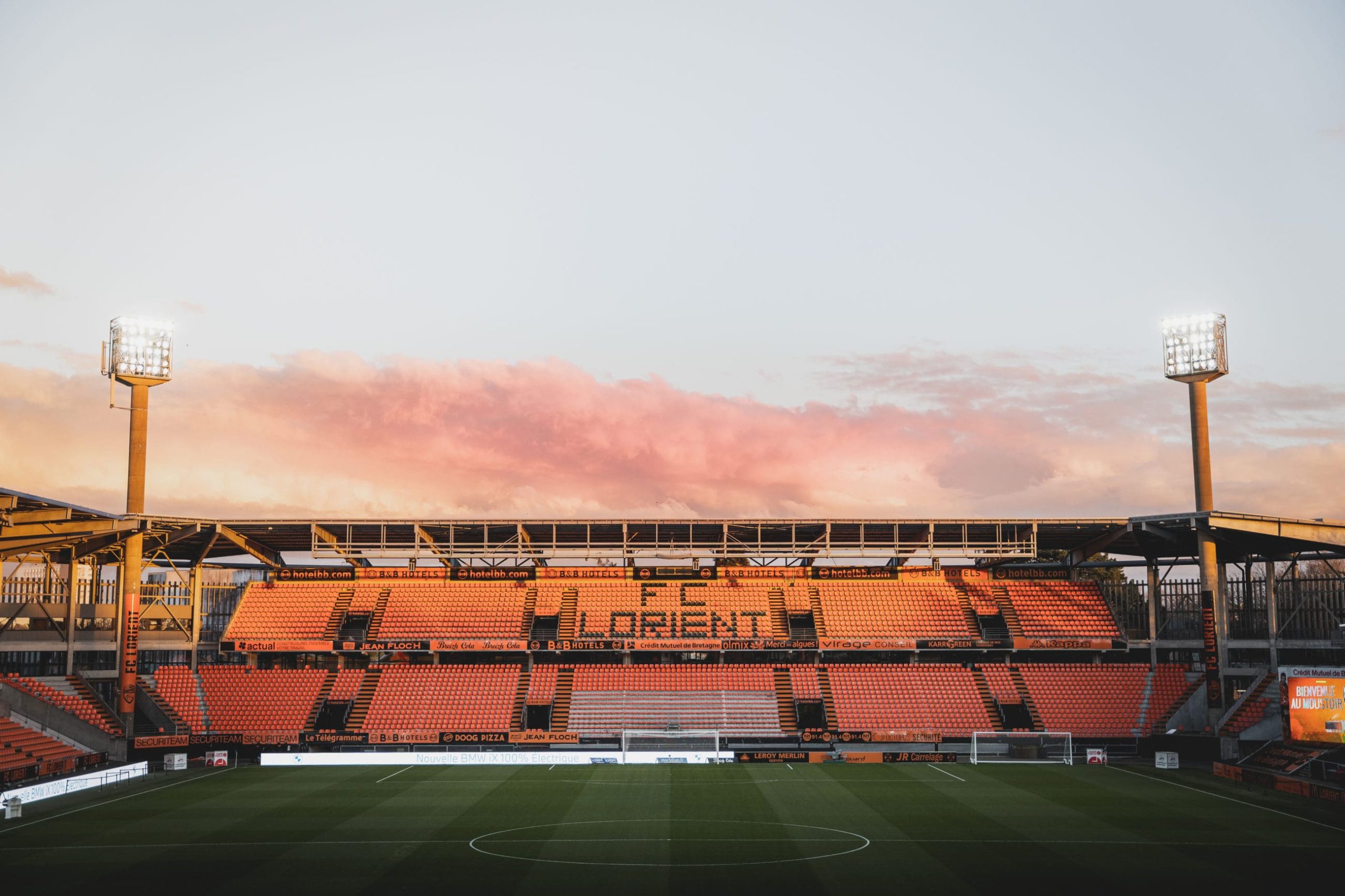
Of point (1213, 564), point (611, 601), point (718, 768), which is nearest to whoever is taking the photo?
point (718, 768)

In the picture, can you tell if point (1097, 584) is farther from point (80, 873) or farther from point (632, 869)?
point (80, 873)

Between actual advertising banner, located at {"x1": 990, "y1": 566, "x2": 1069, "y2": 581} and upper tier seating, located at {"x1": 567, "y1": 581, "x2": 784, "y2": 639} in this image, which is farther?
actual advertising banner, located at {"x1": 990, "y1": 566, "x2": 1069, "y2": 581}

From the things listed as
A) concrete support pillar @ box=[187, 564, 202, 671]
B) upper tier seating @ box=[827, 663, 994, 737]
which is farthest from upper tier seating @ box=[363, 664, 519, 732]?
upper tier seating @ box=[827, 663, 994, 737]

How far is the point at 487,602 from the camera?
202 ft

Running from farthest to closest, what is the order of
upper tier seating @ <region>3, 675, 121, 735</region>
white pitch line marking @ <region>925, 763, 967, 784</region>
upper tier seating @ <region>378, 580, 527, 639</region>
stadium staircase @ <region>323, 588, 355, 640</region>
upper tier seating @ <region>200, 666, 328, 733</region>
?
stadium staircase @ <region>323, 588, 355, 640</region> < upper tier seating @ <region>378, 580, 527, 639</region> < upper tier seating @ <region>200, 666, 328, 733</region> < upper tier seating @ <region>3, 675, 121, 735</region> < white pitch line marking @ <region>925, 763, 967, 784</region>

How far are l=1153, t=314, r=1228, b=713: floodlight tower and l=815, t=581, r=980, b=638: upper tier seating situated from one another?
443 inches

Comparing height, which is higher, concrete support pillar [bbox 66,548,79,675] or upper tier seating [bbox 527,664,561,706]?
concrete support pillar [bbox 66,548,79,675]

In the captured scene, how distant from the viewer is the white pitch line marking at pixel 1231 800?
32.8 meters

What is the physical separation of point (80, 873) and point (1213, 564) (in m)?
46.1

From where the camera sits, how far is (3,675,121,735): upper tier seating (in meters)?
48.1

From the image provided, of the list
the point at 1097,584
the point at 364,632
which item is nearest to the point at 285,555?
the point at 364,632

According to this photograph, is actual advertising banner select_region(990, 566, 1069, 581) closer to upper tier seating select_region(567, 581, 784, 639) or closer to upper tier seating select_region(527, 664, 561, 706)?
upper tier seating select_region(567, 581, 784, 639)

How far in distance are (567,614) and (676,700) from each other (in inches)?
319

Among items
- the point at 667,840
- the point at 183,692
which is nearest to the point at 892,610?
the point at 667,840
